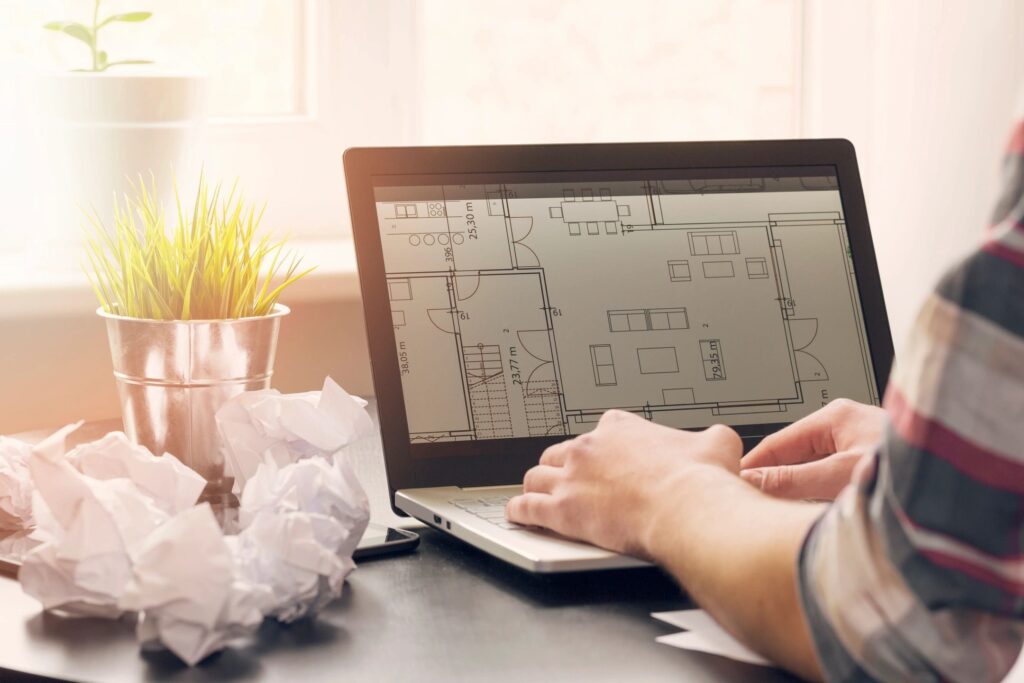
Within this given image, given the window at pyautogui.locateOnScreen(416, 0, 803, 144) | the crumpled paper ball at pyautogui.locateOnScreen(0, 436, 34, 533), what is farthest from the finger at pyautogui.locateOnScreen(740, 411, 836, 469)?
the window at pyautogui.locateOnScreen(416, 0, 803, 144)

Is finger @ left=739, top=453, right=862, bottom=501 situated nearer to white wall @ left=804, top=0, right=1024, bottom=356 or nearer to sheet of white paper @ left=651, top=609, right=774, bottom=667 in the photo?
sheet of white paper @ left=651, top=609, right=774, bottom=667

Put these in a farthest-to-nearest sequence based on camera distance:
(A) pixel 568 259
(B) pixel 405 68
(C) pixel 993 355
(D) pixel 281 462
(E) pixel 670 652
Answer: (B) pixel 405 68
(A) pixel 568 259
(D) pixel 281 462
(E) pixel 670 652
(C) pixel 993 355

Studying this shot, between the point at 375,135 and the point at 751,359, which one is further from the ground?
the point at 375,135

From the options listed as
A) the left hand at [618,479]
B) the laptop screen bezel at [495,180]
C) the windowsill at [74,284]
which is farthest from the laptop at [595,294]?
the windowsill at [74,284]

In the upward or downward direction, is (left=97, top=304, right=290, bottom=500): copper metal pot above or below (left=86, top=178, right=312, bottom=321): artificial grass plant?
below

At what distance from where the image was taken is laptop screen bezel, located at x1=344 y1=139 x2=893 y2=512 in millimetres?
942

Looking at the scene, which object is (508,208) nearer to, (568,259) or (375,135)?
(568,259)

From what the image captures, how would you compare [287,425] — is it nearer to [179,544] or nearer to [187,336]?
[187,336]

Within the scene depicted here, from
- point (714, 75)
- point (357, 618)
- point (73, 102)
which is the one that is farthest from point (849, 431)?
point (714, 75)

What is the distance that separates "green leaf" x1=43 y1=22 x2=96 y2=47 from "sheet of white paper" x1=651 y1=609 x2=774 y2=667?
1104mm

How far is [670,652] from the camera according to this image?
666 mm

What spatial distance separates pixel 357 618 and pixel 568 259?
406mm

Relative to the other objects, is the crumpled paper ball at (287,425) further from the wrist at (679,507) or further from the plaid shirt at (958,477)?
the plaid shirt at (958,477)

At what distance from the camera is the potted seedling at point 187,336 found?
0.91 metres
